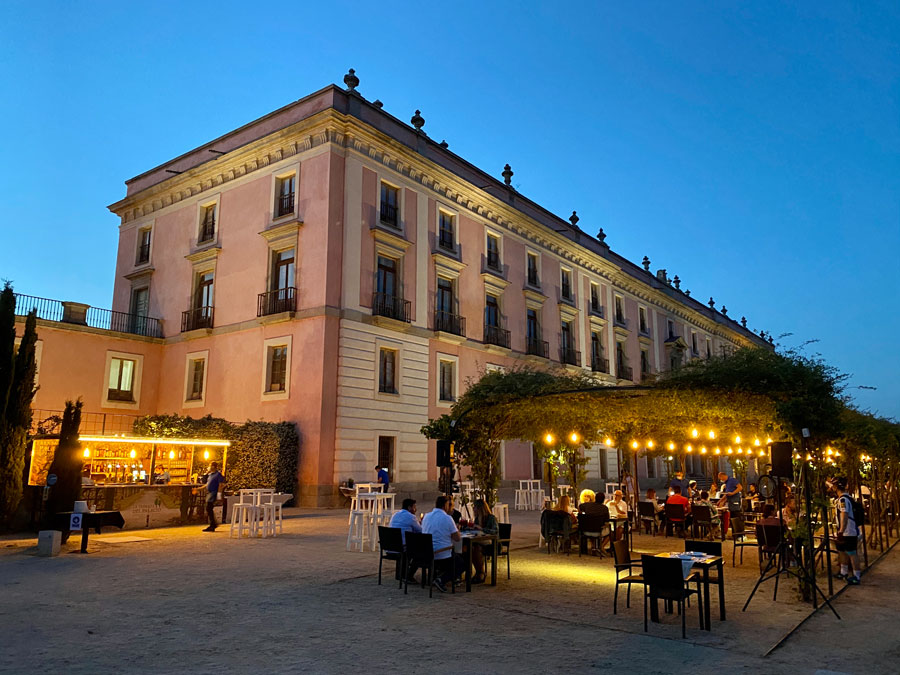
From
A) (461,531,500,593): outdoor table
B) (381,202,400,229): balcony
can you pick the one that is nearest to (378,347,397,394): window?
(381,202,400,229): balcony

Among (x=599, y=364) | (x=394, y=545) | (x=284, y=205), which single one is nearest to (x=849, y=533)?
(x=394, y=545)

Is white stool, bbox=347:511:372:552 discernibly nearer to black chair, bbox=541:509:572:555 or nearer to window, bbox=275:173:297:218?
black chair, bbox=541:509:572:555

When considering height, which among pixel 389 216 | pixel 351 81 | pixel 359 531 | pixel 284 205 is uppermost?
pixel 351 81

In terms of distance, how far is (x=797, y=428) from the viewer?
818cm

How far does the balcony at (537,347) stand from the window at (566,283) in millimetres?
3805

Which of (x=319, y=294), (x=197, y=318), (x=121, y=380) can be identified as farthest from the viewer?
(x=121, y=380)

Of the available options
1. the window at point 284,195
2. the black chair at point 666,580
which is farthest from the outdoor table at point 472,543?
the window at point 284,195

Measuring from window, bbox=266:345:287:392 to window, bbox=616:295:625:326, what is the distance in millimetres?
22940

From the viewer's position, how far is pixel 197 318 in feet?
80.1

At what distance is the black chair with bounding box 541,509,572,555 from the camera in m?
11.8

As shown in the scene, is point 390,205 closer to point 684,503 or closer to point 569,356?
point 569,356

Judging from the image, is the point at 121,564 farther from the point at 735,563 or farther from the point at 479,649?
the point at 735,563

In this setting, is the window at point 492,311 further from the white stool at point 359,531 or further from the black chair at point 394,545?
the black chair at point 394,545

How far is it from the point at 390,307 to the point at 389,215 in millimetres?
3420
